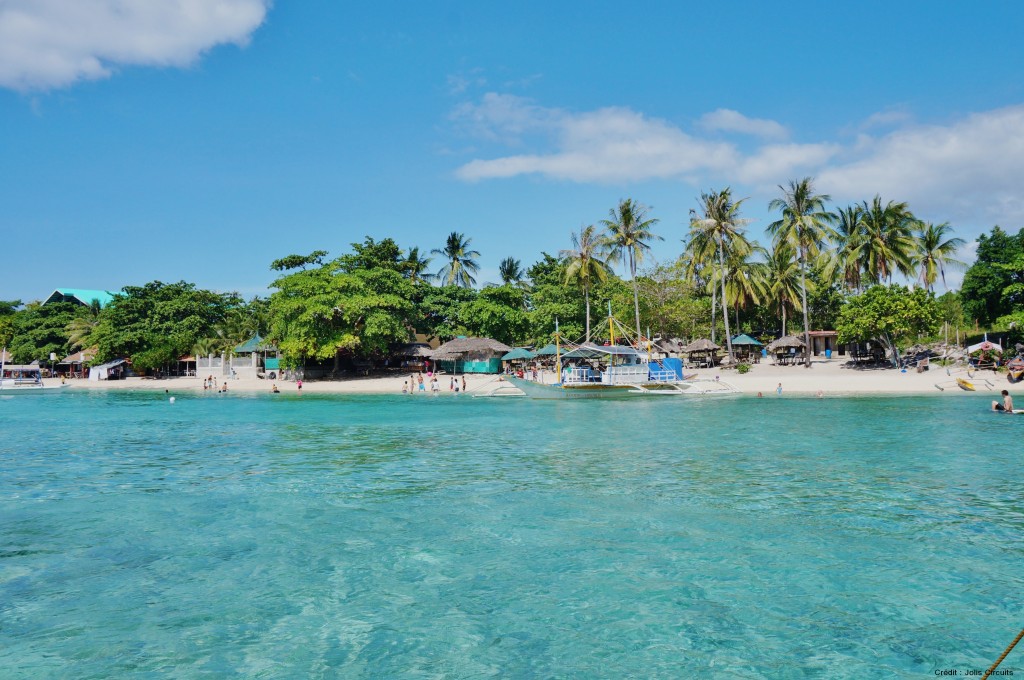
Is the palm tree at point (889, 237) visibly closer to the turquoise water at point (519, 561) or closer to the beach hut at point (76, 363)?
the turquoise water at point (519, 561)

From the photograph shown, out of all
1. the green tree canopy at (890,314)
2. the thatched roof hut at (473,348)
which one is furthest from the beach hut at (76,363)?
the green tree canopy at (890,314)

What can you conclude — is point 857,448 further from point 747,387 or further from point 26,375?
point 26,375

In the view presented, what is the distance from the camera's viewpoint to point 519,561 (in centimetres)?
827

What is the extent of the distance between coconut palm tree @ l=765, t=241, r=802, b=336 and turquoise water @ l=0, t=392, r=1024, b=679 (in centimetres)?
3388

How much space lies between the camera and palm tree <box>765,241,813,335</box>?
49.8 m

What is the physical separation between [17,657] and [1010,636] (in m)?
9.06

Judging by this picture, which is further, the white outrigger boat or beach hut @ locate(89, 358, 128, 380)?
beach hut @ locate(89, 358, 128, 380)

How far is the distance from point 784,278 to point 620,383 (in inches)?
865

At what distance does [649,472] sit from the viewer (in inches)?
549

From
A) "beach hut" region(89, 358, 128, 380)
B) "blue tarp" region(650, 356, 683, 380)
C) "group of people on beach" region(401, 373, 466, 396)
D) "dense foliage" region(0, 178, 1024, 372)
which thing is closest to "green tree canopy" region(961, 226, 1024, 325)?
"dense foliage" region(0, 178, 1024, 372)

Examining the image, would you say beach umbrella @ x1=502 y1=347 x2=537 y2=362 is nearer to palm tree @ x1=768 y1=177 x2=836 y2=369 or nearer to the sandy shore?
the sandy shore

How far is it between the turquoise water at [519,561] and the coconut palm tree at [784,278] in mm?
33877

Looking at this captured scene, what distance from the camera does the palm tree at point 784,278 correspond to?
49.8 metres

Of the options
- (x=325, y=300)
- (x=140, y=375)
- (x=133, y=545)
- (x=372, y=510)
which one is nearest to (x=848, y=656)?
(x=372, y=510)
